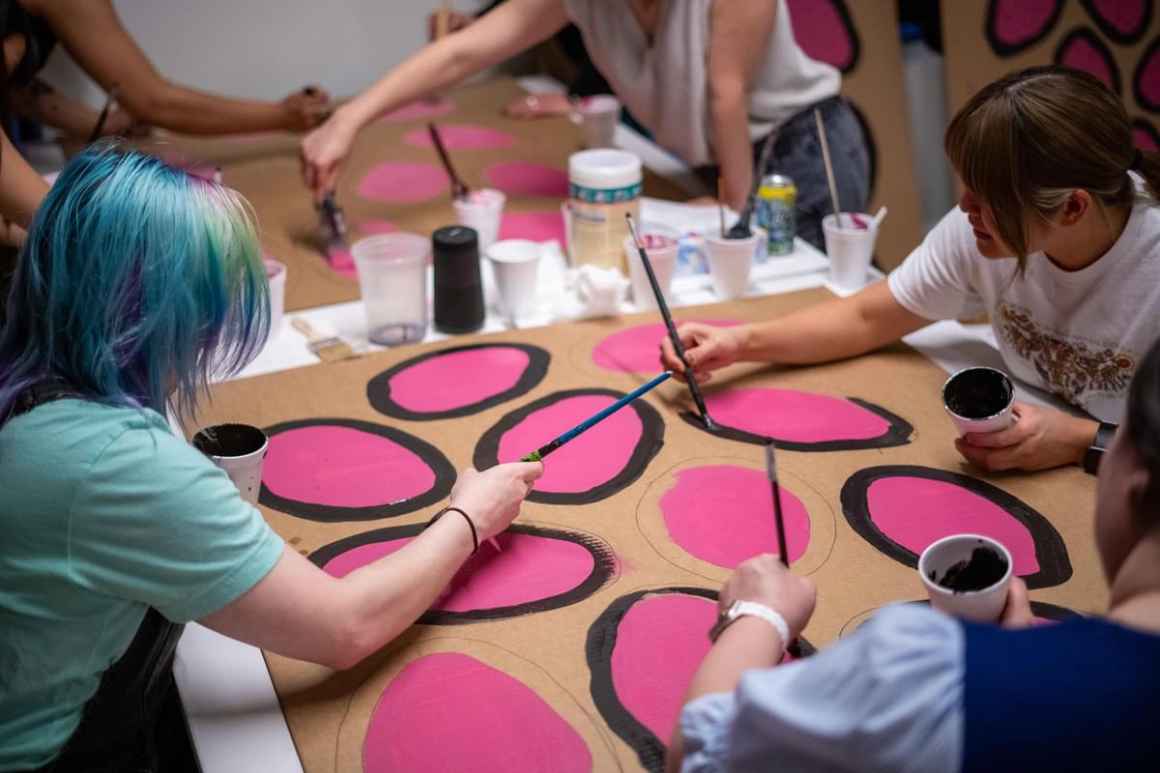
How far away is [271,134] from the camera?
124 inches

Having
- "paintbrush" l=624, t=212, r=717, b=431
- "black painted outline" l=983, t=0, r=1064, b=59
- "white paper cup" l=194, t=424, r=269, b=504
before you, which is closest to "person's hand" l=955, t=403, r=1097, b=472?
"paintbrush" l=624, t=212, r=717, b=431

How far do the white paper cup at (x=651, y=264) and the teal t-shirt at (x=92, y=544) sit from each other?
43.5 inches

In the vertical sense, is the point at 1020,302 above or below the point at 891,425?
above

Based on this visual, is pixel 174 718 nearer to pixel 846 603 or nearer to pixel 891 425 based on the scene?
pixel 846 603

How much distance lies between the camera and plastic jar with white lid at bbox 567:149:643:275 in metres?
2.12

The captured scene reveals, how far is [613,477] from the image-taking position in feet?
5.29

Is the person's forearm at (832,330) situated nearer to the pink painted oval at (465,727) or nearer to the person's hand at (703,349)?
the person's hand at (703,349)

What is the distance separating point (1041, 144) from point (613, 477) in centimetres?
73

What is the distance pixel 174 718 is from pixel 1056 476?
4.21ft

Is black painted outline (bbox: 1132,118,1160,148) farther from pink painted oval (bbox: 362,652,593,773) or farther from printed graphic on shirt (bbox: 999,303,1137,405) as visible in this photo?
pink painted oval (bbox: 362,652,593,773)

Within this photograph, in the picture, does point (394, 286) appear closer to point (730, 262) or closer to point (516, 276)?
point (516, 276)

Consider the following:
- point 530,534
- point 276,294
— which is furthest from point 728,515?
point 276,294

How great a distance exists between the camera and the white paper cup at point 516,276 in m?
2.05

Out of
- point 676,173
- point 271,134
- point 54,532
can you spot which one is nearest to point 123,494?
point 54,532
